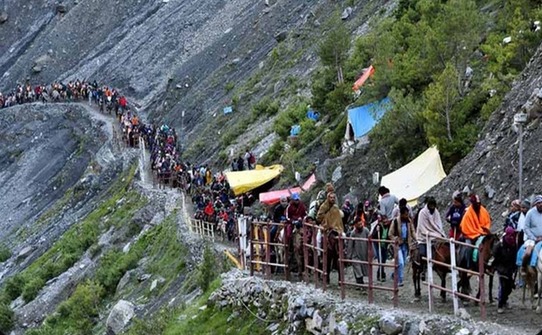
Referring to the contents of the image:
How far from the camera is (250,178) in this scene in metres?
39.8

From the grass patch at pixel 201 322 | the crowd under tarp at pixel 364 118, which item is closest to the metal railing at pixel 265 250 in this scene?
the grass patch at pixel 201 322

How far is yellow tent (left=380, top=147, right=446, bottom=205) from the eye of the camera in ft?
90.5

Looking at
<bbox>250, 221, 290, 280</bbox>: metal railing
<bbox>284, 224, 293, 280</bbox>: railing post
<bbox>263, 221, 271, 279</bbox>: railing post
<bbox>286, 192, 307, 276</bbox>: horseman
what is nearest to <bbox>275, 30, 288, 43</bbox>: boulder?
<bbox>250, 221, 290, 280</bbox>: metal railing

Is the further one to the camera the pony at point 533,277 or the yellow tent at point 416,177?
the yellow tent at point 416,177

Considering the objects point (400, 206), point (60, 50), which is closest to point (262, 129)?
point (400, 206)

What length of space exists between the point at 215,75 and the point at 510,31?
35721 millimetres

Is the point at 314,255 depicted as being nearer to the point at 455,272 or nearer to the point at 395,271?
the point at 395,271

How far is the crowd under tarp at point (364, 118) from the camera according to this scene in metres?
35.2

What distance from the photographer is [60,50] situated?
86812 mm

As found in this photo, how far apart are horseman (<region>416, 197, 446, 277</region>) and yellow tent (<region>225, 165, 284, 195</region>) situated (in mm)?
23087

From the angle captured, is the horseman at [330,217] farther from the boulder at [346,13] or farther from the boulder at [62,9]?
the boulder at [62,9]

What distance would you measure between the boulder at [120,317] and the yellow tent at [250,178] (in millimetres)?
10737

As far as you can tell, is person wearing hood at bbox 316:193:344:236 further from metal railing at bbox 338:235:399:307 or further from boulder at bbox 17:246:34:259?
boulder at bbox 17:246:34:259

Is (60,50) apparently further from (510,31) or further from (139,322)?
(139,322)
